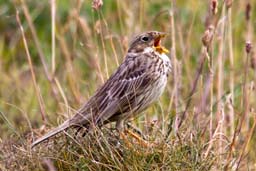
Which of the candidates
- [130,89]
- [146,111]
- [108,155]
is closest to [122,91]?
[130,89]

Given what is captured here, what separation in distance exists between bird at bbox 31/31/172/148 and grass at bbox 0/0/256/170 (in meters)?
0.09

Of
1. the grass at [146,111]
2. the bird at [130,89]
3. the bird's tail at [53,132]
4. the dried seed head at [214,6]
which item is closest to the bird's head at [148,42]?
the bird at [130,89]

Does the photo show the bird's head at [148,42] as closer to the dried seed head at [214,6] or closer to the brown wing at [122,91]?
the brown wing at [122,91]

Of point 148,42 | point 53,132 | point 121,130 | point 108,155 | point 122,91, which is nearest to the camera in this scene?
point 108,155

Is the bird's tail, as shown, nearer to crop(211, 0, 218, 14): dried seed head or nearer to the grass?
the grass

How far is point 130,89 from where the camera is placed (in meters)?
6.06

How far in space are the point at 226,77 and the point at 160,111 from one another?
4.32ft

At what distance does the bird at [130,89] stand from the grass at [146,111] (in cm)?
9

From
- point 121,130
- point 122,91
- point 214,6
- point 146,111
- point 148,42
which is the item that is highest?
point 214,6

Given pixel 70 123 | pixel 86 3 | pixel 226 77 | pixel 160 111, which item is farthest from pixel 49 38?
pixel 70 123

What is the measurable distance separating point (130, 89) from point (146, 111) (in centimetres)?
55

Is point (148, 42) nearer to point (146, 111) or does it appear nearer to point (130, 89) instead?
point (130, 89)

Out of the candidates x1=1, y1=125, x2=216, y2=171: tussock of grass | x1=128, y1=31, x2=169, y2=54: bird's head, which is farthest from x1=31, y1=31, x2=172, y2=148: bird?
x1=1, y1=125, x2=216, y2=171: tussock of grass

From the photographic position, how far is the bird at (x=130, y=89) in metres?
5.82
